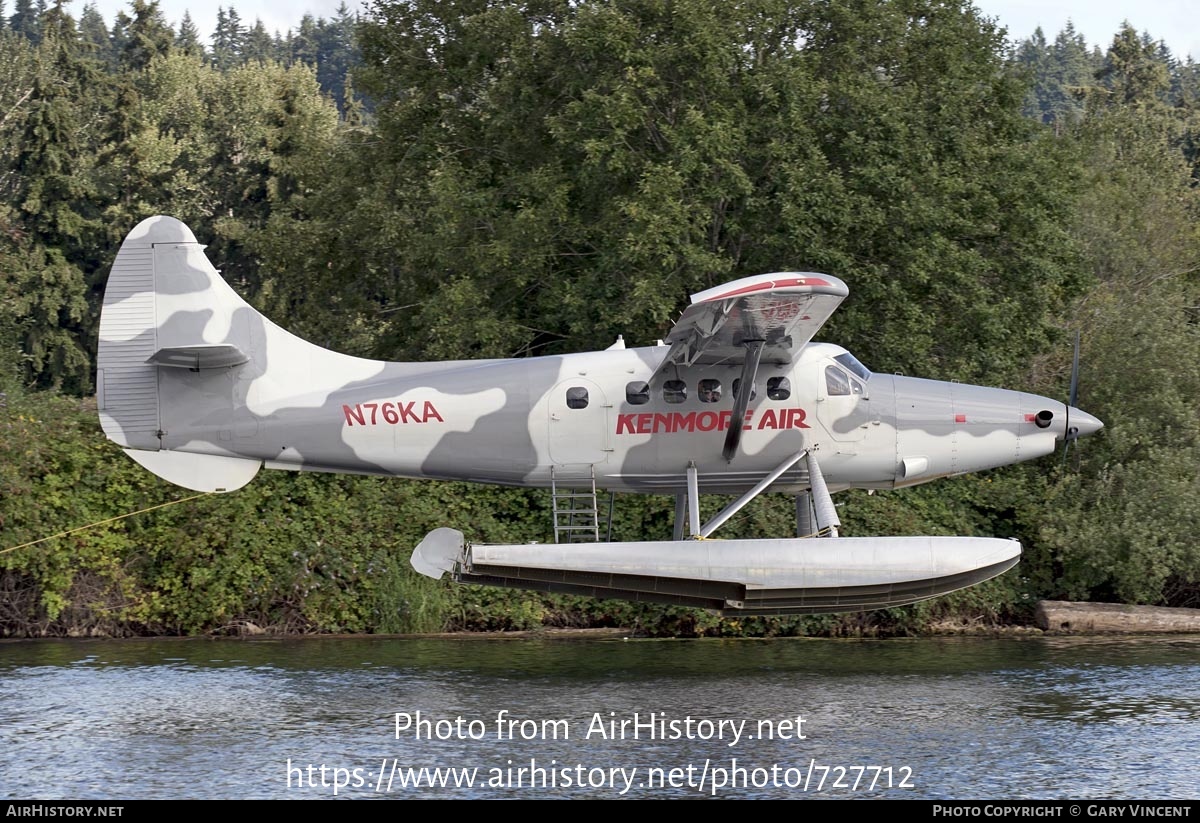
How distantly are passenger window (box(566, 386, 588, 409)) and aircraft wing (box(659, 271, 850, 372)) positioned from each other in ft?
2.80

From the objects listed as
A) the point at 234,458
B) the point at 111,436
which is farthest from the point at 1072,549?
the point at 111,436

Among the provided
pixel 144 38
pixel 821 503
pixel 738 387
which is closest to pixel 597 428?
pixel 738 387

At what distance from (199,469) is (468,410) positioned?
275cm

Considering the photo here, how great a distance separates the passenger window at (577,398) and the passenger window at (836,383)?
2517mm

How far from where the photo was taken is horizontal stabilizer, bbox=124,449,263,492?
1398cm

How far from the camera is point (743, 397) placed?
1390cm

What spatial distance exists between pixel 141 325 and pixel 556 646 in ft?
21.5

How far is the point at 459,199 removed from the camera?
21969 millimetres

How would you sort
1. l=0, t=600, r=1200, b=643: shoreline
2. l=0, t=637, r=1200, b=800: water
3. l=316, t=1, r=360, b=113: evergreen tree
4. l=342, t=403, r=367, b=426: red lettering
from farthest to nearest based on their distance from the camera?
l=316, t=1, r=360, b=113: evergreen tree, l=0, t=600, r=1200, b=643: shoreline, l=342, t=403, r=367, b=426: red lettering, l=0, t=637, r=1200, b=800: water

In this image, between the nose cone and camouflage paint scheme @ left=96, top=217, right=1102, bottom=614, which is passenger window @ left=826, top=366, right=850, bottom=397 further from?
the nose cone

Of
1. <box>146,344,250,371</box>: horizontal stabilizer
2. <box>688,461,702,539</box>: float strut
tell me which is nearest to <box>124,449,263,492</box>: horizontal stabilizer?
<box>146,344,250,371</box>: horizontal stabilizer

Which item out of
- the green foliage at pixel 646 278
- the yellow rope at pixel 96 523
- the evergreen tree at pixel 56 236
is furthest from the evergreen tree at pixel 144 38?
the yellow rope at pixel 96 523

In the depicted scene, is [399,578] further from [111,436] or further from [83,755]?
[83,755]
